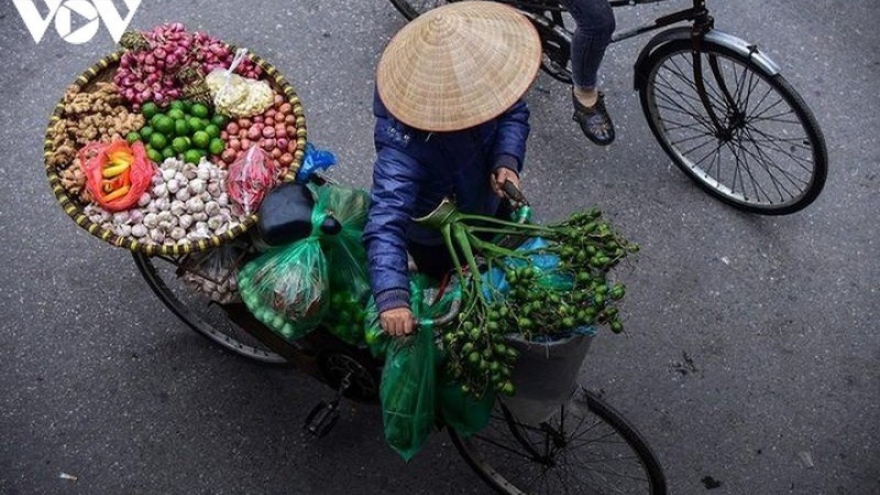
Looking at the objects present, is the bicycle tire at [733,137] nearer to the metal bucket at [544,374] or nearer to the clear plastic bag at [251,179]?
the metal bucket at [544,374]

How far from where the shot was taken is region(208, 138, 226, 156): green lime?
369 centimetres

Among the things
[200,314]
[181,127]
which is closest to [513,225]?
[181,127]

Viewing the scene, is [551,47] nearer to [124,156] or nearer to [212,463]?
[124,156]

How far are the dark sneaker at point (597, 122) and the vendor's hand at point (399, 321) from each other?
79.2 inches

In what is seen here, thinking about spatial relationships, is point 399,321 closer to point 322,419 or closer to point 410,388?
point 410,388

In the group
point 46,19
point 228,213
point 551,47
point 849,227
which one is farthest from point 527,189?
point 46,19

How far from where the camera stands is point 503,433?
4.18 meters

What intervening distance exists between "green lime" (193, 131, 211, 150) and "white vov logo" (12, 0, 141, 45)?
211 centimetres

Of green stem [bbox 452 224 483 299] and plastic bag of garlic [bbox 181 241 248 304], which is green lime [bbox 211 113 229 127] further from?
green stem [bbox 452 224 483 299]

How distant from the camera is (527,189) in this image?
5020 mm

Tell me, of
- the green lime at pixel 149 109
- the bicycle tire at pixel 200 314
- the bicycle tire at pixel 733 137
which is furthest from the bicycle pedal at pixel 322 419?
the bicycle tire at pixel 733 137

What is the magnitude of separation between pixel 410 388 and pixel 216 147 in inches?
47.0

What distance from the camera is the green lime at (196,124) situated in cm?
369

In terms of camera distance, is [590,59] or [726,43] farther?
[590,59]
